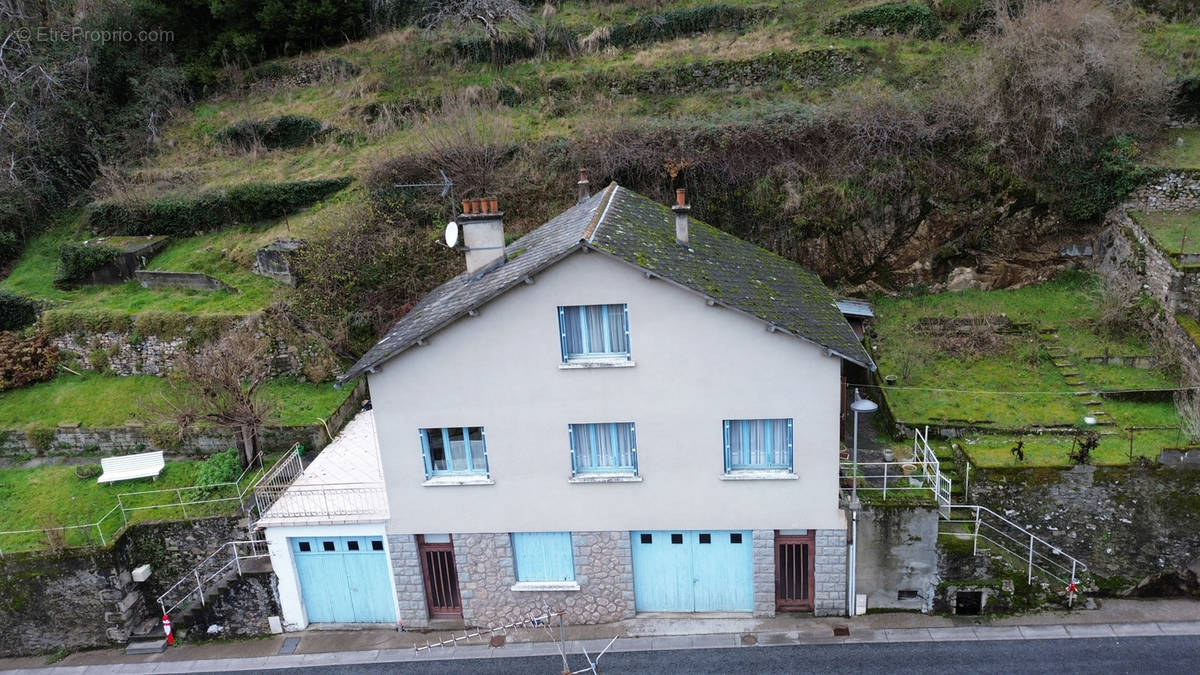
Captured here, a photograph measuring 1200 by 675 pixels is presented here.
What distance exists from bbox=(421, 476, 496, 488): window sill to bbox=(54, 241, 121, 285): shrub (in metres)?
18.8

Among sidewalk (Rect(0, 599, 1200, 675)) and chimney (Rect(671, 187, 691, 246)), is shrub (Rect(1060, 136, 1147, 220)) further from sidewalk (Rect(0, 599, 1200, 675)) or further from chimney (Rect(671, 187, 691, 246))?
chimney (Rect(671, 187, 691, 246))

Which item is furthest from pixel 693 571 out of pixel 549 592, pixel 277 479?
pixel 277 479

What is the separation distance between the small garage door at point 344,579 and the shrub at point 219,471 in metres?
3.97

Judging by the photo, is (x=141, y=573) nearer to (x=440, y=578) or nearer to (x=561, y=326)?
(x=440, y=578)

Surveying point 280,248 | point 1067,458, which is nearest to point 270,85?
point 280,248

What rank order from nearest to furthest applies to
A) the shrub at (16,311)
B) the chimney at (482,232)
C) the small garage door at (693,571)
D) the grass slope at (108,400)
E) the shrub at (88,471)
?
1. the small garage door at (693,571)
2. the chimney at (482,232)
3. the shrub at (88,471)
4. the grass slope at (108,400)
5. the shrub at (16,311)

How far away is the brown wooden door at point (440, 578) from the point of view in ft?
50.2

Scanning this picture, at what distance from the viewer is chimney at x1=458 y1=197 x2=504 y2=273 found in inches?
590

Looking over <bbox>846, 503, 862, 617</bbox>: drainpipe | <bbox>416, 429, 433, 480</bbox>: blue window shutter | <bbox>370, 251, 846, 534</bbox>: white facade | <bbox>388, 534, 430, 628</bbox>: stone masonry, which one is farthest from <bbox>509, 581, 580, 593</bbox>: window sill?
<bbox>846, 503, 862, 617</bbox>: drainpipe

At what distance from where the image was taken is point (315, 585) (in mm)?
15680

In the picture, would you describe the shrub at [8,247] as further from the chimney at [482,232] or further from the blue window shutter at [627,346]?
the blue window shutter at [627,346]

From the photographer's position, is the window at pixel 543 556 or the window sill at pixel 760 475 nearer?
the window sill at pixel 760 475

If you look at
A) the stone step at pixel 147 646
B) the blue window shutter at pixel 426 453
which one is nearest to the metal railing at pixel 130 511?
the stone step at pixel 147 646

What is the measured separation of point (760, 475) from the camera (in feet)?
46.1
